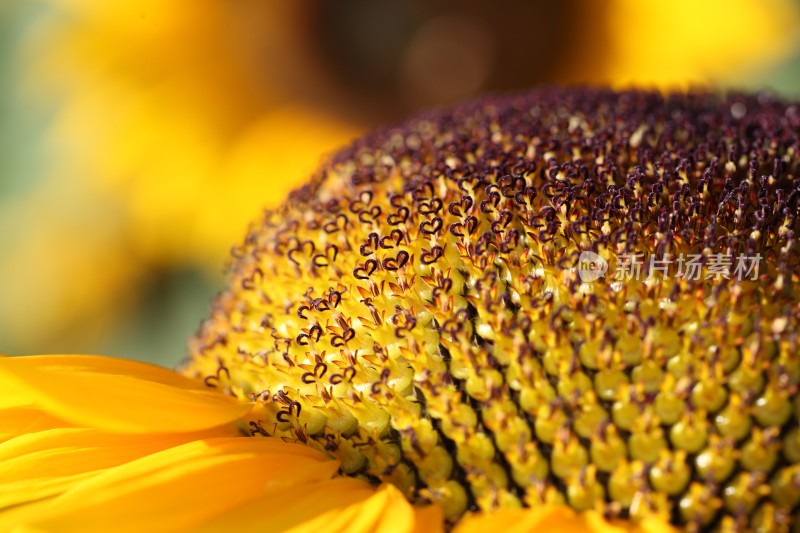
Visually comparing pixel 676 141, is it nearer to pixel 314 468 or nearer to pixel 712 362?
pixel 712 362

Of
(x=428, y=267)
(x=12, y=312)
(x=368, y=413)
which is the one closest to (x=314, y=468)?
(x=368, y=413)

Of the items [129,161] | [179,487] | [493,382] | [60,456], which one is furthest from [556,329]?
[129,161]

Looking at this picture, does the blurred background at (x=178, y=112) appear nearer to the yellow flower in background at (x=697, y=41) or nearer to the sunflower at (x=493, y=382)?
the yellow flower in background at (x=697, y=41)

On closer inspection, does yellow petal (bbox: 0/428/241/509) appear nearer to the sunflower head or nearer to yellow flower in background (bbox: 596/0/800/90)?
the sunflower head

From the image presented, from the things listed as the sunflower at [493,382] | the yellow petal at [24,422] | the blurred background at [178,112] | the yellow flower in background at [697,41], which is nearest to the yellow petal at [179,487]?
the sunflower at [493,382]

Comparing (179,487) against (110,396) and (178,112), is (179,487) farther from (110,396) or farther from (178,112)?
(178,112)

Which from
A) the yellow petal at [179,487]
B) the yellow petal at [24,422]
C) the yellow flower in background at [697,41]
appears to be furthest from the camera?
the yellow flower in background at [697,41]

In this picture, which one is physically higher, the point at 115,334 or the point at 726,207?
the point at 115,334
